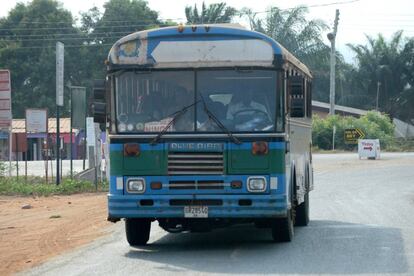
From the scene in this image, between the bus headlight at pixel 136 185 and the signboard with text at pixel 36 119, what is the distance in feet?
48.1

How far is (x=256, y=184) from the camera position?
11.3 m

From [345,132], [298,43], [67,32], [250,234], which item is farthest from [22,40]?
[250,234]

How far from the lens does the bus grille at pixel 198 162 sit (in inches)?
444

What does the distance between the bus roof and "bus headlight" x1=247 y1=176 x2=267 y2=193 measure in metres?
1.56

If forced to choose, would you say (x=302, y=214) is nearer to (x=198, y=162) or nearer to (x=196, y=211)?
(x=196, y=211)

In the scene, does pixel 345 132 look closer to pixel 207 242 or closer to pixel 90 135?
pixel 90 135

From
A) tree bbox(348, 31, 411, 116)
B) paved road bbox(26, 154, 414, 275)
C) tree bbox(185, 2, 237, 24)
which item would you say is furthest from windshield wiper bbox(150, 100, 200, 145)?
tree bbox(348, 31, 411, 116)

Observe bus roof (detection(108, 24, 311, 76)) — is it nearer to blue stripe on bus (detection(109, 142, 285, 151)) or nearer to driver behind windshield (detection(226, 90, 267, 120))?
driver behind windshield (detection(226, 90, 267, 120))

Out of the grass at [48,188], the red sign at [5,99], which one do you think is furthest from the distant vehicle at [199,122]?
the red sign at [5,99]

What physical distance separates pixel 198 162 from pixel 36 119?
15.4 metres

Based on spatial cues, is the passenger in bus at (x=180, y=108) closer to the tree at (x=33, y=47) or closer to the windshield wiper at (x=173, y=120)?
the windshield wiper at (x=173, y=120)

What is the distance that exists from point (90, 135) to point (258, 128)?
16.1 m

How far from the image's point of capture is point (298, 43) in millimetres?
69875

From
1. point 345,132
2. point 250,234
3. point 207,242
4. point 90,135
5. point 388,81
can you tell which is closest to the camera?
point 207,242
